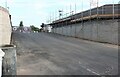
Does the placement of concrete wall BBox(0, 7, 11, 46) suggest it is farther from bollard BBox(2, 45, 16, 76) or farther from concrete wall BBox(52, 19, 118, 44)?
concrete wall BBox(52, 19, 118, 44)

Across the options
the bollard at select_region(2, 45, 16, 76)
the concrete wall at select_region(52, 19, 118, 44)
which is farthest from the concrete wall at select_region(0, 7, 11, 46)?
the concrete wall at select_region(52, 19, 118, 44)

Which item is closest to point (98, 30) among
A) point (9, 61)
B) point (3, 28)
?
point (3, 28)

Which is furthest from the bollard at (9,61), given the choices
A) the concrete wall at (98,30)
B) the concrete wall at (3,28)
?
the concrete wall at (98,30)

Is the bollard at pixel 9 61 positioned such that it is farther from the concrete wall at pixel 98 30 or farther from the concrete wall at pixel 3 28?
the concrete wall at pixel 98 30

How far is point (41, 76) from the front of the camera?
1420 centimetres

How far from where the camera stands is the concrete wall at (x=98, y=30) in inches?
1487

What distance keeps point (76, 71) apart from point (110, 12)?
92.9 ft

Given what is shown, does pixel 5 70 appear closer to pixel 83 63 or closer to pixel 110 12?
pixel 83 63

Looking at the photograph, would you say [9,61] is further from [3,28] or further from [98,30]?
[98,30]

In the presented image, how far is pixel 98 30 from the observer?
41.6 m

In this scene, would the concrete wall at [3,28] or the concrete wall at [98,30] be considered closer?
the concrete wall at [3,28]

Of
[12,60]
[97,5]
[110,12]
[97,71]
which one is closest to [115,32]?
[110,12]

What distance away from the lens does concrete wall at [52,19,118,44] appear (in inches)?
1487

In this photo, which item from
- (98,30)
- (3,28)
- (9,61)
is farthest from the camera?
(98,30)
